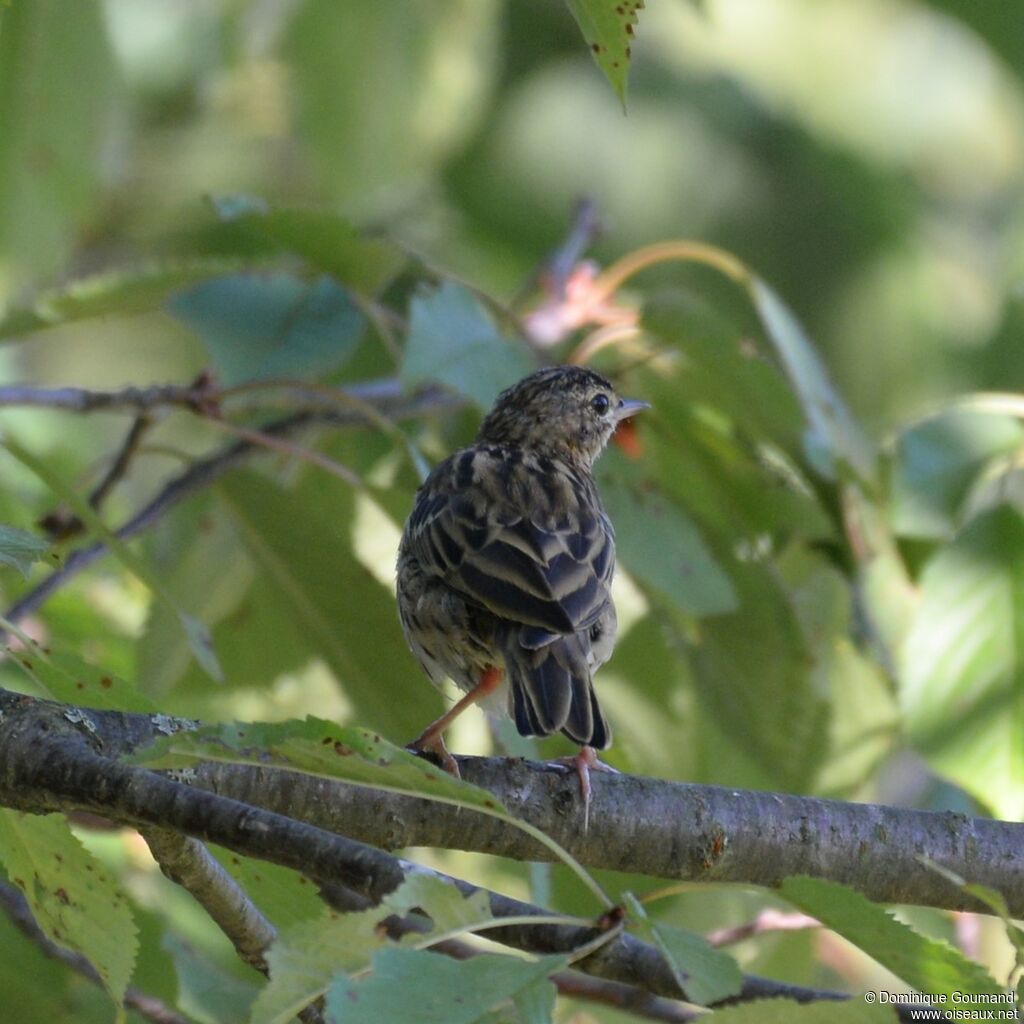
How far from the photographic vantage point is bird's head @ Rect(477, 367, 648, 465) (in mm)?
5535

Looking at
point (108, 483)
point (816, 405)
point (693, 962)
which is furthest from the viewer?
point (816, 405)

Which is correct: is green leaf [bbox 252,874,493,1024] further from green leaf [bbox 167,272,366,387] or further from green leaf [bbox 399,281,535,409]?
green leaf [bbox 167,272,366,387]

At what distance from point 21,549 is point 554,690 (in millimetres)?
1432

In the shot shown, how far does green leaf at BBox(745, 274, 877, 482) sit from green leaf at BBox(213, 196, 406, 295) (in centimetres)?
118

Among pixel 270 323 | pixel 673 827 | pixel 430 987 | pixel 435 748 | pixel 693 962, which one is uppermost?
pixel 270 323

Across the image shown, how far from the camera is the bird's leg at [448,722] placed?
11.4ft

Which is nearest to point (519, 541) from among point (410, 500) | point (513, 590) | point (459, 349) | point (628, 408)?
point (513, 590)

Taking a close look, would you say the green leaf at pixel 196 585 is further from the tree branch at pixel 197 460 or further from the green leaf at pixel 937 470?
the green leaf at pixel 937 470

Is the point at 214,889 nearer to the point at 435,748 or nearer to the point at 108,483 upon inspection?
the point at 435,748

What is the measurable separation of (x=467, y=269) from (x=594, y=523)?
6667 mm

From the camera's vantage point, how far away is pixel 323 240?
15.3 ft

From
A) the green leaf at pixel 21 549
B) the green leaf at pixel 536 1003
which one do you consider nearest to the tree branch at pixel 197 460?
the green leaf at pixel 21 549

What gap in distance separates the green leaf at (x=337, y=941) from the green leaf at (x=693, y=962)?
10.4 inches

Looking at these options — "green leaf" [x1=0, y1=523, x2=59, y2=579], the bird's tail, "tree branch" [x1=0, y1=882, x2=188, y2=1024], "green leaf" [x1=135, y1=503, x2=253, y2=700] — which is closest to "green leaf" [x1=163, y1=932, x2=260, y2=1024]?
"tree branch" [x1=0, y1=882, x2=188, y2=1024]
